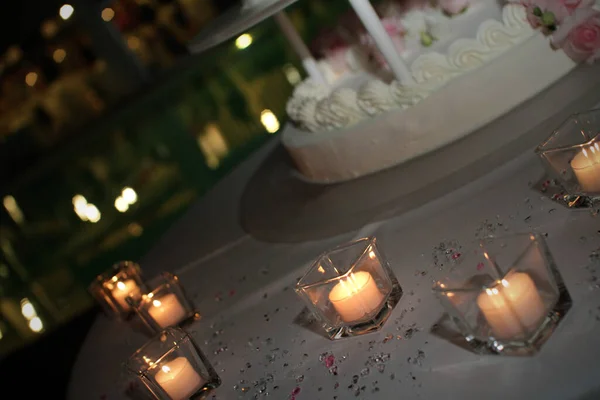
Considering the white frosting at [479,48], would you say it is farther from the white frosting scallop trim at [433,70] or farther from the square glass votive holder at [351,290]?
the square glass votive holder at [351,290]

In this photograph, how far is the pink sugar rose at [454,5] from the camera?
89.0 inches

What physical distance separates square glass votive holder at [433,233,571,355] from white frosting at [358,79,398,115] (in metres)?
1.02

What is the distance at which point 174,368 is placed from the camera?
5.03 ft

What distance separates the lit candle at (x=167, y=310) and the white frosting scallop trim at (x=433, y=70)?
0.89 meters

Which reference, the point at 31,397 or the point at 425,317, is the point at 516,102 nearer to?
the point at 425,317

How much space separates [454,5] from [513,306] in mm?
1480

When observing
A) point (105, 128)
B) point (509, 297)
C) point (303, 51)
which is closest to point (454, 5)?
point (303, 51)

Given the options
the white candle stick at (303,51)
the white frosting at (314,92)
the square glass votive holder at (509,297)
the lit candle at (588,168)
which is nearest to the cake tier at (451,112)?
the white frosting at (314,92)

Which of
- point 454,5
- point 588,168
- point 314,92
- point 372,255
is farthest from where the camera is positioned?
point 314,92

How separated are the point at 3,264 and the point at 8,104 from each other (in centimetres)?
687

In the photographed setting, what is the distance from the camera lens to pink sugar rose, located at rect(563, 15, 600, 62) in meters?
1.84

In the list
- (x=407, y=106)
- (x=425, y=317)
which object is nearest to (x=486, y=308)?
(x=425, y=317)

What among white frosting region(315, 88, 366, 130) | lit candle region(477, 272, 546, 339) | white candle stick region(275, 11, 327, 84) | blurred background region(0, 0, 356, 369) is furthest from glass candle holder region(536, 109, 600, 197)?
blurred background region(0, 0, 356, 369)

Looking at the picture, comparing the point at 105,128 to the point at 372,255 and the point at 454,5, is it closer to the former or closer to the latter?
the point at 454,5
